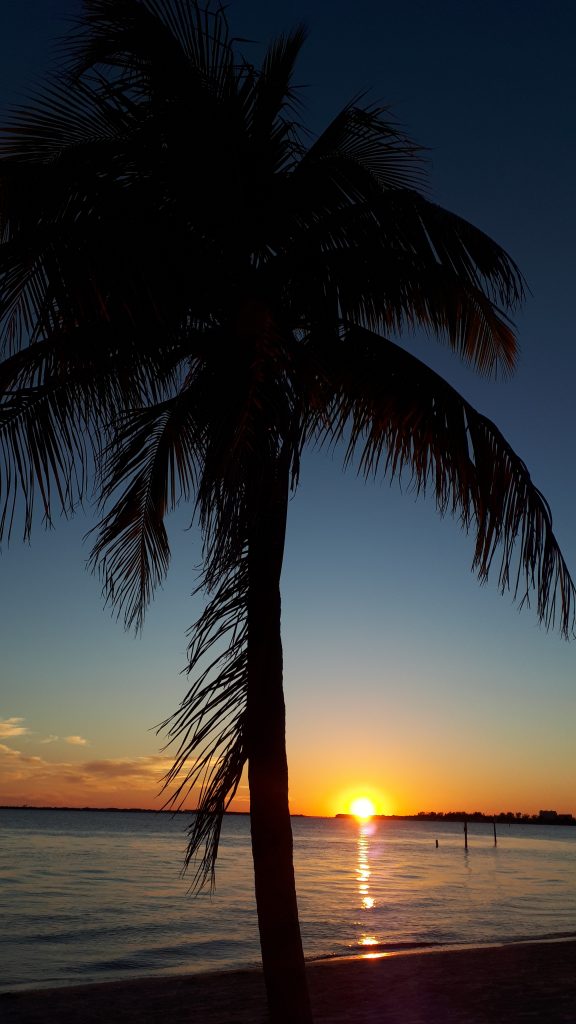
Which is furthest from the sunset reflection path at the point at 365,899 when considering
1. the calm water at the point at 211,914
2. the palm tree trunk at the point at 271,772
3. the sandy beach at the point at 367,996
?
the palm tree trunk at the point at 271,772

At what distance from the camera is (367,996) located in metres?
11.8

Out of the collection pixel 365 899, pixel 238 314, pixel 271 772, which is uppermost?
pixel 238 314

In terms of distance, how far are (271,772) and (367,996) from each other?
321 inches

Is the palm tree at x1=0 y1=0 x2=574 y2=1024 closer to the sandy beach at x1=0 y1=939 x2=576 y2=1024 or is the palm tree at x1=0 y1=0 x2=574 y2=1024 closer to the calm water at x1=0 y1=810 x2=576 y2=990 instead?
the sandy beach at x1=0 y1=939 x2=576 y2=1024

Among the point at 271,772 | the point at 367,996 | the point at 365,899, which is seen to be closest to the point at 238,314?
the point at 271,772

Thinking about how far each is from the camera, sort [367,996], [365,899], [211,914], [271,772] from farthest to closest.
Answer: [365,899] → [211,914] → [367,996] → [271,772]

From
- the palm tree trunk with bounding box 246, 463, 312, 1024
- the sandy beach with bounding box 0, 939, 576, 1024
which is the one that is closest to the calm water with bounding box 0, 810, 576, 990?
the sandy beach with bounding box 0, 939, 576, 1024

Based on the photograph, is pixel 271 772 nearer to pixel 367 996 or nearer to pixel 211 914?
pixel 367 996

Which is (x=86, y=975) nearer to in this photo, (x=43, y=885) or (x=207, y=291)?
(x=207, y=291)

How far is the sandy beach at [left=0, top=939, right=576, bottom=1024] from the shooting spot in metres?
10.3

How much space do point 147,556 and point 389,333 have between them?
2746 mm

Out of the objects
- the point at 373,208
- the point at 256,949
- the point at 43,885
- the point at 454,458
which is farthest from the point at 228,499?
the point at 43,885

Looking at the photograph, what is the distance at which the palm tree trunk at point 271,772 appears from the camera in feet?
17.6

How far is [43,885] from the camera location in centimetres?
4394
